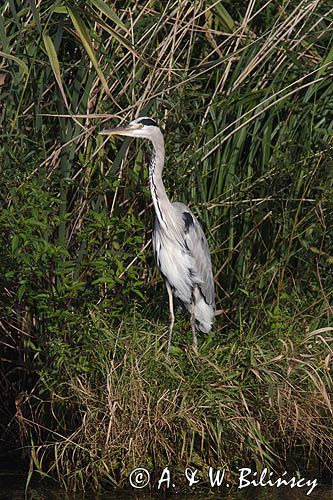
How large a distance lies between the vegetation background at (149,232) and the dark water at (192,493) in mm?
71

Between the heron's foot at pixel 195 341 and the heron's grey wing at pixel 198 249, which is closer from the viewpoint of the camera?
the heron's foot at pixel 195 341

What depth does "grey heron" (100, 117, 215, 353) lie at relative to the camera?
16.9ft

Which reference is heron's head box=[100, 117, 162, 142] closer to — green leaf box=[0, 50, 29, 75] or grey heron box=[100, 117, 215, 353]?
grey heron box=[100, 117, 215, 353]

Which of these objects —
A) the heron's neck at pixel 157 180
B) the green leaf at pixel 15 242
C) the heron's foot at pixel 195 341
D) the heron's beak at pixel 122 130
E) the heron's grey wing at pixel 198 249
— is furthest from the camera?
the heron's grey wing at pixel 198 249

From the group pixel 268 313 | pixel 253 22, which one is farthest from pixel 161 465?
pixel 253 22

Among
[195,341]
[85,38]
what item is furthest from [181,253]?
[85,38]

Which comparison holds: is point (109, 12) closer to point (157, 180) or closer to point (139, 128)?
point (139, 128)

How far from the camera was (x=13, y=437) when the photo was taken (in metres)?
5.13

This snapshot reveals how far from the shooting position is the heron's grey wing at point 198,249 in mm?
5266

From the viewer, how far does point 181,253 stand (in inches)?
212

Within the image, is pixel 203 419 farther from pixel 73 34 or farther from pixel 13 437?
pixel 73 34

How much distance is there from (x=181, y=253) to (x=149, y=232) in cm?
26

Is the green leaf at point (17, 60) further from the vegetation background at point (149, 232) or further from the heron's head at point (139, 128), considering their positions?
the heron's head at point (139, 128)

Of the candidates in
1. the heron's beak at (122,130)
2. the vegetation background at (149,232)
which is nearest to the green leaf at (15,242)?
the vegetation background at (149,232)
